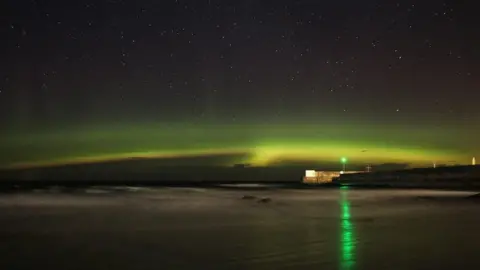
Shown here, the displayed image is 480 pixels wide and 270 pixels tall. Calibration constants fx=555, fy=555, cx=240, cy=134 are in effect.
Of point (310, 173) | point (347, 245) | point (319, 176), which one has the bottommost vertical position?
point (347, 245)

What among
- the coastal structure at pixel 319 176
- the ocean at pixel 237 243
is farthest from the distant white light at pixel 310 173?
the ocean at pixel 237 243

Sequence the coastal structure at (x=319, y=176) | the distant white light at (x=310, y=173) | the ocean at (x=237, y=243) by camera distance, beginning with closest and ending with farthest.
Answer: the ocean at (x=237, y=243) → the coastal structure at (x=319, y=176) → the distant white light at (x=310, y=173)

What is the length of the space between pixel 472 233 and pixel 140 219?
15837 mm

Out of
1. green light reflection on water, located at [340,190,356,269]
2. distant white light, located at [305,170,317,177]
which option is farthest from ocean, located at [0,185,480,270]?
distant white light, located at [305,170,317,177]

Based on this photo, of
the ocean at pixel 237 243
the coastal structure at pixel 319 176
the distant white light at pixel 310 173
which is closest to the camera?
the ocean at pixel 237 243

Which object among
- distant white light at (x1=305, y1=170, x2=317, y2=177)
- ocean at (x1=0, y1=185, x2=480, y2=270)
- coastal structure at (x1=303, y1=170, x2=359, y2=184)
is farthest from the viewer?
distant white light at (x1=305, y1=170, x2=317, y2=177)

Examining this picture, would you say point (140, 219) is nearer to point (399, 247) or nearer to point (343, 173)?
point (399, 247)

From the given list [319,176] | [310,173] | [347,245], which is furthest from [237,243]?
[319,176]

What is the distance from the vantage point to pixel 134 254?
52.9 ft

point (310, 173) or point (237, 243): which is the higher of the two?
point (310, 173)

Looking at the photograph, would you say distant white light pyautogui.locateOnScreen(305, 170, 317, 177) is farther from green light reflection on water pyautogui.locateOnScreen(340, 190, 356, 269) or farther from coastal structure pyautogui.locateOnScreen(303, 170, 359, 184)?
green light reflection on water pyautogui.locateOnScreen(340, 190, 356, 269)

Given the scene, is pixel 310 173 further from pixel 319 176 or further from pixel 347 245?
pixel 347 245

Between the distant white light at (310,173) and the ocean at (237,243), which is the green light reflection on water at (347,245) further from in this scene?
the distant white light at (310,173)

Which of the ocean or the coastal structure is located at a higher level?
the coastal structure
